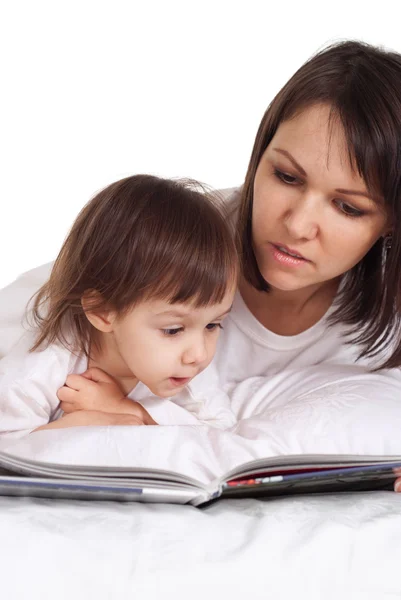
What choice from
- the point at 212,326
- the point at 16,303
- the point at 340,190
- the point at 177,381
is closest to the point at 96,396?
the point at 177,381

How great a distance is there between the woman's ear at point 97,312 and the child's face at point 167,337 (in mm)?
14

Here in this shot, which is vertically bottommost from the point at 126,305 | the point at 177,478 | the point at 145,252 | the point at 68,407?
the point at 68,407

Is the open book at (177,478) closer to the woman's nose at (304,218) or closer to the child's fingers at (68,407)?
the child's fingers at (68,407)

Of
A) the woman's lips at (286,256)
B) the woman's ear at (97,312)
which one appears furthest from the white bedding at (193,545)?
the woman's lips at (286,256)

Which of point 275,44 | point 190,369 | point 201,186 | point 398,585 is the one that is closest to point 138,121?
point 275,44

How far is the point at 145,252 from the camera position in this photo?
Answer: 1.94 metres

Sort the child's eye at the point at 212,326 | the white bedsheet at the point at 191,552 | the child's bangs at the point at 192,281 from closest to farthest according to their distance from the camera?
1. the white bedsheet at the point at 191,552
2. the child's bangs at the point at 192,281
3. the child's eye at the point at 212,326

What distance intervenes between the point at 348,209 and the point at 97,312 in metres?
0.62

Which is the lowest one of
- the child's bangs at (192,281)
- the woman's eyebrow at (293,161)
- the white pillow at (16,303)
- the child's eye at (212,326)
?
the white pillow at (16,303)

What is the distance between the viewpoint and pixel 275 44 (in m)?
3.94

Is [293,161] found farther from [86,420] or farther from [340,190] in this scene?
[86,420]

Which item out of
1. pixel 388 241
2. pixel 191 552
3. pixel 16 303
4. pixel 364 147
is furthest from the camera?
Result: pixel 16 303

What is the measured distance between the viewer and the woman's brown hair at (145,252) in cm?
193

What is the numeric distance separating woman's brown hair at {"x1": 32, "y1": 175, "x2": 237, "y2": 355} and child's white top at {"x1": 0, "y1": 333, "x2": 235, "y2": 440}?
46 millimetres
